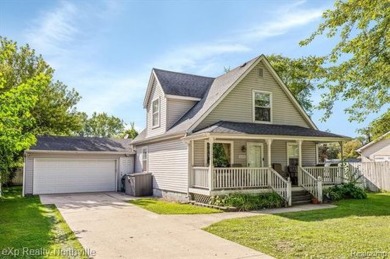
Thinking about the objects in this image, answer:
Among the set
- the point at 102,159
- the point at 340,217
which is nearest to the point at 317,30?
the point at 340,217

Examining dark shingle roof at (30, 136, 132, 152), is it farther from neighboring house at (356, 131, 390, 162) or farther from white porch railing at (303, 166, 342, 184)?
neighboring house at (356, 131, 390, 162)

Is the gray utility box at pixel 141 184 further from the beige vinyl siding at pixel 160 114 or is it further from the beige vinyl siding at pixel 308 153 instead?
the beige vinyl siding at pixel 308 153

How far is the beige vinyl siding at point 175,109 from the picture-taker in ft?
55.8

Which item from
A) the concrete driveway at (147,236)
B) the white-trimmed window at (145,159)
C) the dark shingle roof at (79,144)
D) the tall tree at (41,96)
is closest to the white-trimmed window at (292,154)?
the concrete driveway at (147,236)

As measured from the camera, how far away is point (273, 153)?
16.5 meters

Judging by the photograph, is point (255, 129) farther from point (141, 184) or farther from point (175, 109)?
point (141, 184)

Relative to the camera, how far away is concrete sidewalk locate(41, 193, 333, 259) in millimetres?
6234

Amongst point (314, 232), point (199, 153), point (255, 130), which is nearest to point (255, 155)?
point (255, 130)

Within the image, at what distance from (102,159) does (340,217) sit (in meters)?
15.1

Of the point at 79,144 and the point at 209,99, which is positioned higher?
the point at 209,99

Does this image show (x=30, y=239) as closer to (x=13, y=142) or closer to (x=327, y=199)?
(x=13, y=142)

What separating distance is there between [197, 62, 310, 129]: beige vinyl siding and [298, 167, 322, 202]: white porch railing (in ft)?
11.0

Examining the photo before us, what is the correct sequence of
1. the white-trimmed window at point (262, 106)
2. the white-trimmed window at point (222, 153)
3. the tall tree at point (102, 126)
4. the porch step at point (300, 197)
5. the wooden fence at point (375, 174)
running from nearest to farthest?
the porch step at point (300, 197), the white-trimmed window at point (222, 153), the white-trimmed window at point (262, 106), the wooden fence at point (375, 174), the tall tree at point (102, 126)

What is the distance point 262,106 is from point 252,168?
4456mm
